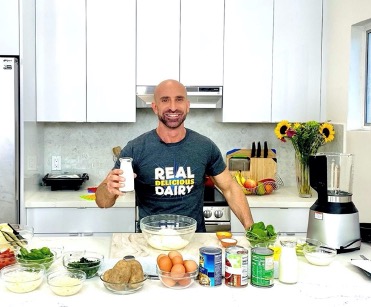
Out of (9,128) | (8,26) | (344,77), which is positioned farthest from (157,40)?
(344,77)

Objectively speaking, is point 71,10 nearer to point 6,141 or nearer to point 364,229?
point 6,141

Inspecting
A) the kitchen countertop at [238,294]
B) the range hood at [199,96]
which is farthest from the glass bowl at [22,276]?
the range hood at [199,96]

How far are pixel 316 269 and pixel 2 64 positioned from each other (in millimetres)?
2406

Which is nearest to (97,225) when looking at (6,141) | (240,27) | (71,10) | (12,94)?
(6,141)

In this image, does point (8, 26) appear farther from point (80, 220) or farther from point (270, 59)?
point (270, 59)

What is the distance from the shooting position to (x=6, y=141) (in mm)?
3207

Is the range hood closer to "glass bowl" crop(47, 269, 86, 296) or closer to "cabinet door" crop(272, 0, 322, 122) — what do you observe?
"cabinet door" crop(272, 0, 322, 122)

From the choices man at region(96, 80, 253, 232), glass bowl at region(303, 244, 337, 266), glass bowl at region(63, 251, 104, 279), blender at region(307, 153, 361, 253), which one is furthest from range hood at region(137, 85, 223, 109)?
glass bowl at region(63, 251, 104, 279)

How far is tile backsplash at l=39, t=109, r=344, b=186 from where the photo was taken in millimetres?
4059

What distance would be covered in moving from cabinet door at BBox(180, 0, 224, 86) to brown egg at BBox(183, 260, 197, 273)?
7.31 ft

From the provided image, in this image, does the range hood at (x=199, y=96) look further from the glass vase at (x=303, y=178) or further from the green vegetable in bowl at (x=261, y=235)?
the green vegetable in bowl at (x=261, y=235)

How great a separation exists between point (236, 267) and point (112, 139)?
2621 millimetres

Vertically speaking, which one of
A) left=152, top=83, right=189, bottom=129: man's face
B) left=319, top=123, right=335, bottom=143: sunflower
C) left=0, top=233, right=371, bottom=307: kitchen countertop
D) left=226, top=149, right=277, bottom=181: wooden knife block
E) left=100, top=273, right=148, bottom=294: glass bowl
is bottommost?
left=0, top=233, right=371, bottom=307: kitchen countertop

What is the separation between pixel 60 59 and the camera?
3607 millimetres
